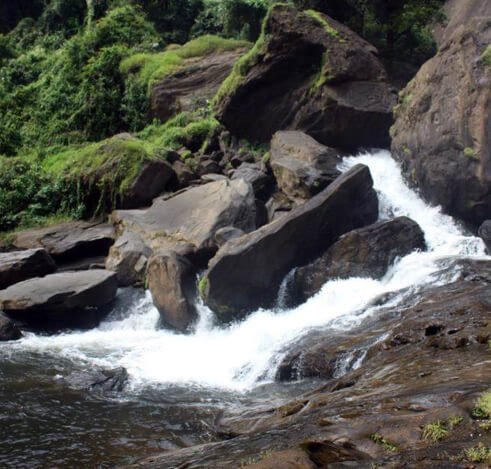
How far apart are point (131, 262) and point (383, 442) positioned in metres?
12.7

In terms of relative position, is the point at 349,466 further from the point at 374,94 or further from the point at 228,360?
the point at 374,94

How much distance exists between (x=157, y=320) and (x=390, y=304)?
6.19 metres

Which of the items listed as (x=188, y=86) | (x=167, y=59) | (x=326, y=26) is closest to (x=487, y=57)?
(x=326, y=26)

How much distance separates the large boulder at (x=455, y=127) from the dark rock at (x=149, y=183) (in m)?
7.44

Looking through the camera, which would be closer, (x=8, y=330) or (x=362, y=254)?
(x=362, y=254)

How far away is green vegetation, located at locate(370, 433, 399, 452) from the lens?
5813mm

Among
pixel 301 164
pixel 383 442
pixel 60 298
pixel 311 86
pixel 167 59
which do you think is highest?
pixel 167 59

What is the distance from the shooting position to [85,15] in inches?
1452

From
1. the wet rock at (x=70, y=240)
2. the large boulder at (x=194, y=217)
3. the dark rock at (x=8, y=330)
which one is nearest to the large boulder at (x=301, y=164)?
the large boulder at (x=194, y=217)

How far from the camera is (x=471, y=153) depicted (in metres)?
14.9

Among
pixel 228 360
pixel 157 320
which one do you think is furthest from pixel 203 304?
pixel 228 360

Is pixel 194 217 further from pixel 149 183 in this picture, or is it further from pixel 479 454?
pixel 479 454

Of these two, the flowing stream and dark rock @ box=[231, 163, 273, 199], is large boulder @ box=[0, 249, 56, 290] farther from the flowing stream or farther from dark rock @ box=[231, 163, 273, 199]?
dark rock @ box=[231, 163, 273, 199]

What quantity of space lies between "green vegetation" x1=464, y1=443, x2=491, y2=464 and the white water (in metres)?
6.56
